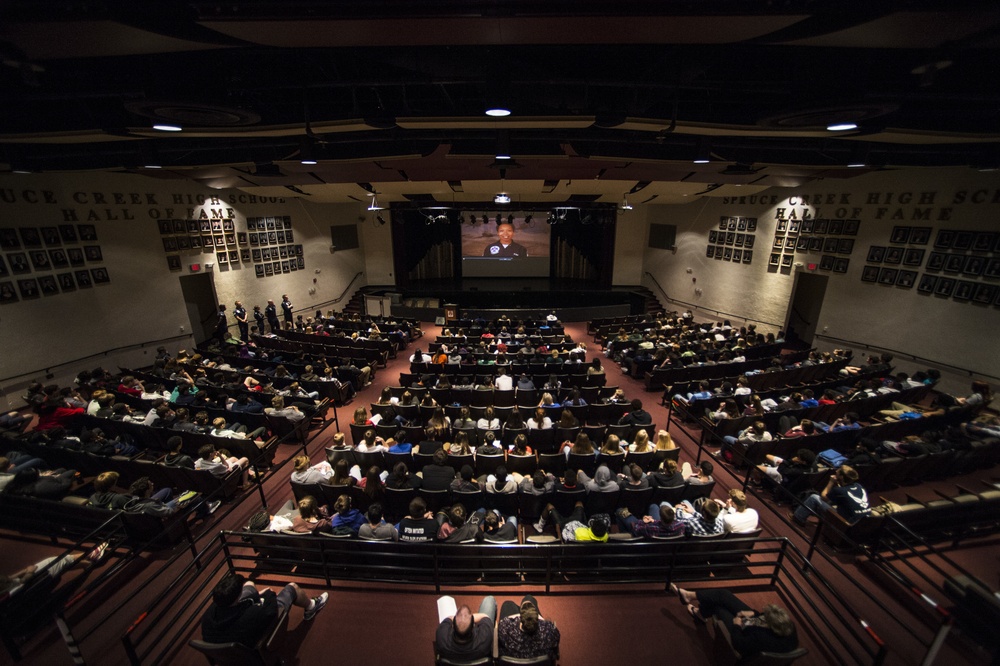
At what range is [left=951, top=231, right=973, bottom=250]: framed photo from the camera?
9025mm

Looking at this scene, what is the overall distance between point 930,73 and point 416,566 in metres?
6.65

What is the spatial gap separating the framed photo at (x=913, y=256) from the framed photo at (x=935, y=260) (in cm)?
16

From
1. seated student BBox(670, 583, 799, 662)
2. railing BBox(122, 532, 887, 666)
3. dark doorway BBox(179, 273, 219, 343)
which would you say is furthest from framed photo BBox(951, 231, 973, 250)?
dark doorway BBox(179, 273, 219, 343)

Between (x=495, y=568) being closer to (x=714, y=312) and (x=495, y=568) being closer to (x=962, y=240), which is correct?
(x=962, y=240)

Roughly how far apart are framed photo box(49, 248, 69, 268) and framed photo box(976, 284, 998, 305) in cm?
2117

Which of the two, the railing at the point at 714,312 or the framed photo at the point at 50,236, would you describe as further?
the railing at the point at 714,312

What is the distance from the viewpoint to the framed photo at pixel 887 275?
1048cm

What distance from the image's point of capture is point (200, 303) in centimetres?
1369

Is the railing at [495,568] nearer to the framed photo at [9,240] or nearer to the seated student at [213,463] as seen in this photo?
the seated student at [213,463]

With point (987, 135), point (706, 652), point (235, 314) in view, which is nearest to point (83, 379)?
point (235, 314)

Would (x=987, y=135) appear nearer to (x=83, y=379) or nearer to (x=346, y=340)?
(x=346, y=340)

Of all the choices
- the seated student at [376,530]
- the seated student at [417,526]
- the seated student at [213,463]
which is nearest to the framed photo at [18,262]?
the seated student at [213,463]

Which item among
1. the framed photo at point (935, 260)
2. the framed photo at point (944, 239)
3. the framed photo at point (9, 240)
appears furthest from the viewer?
the framed photo at point (935, 260)

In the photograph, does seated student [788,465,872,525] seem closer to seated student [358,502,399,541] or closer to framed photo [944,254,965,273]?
seated student [358,502,399,541]
